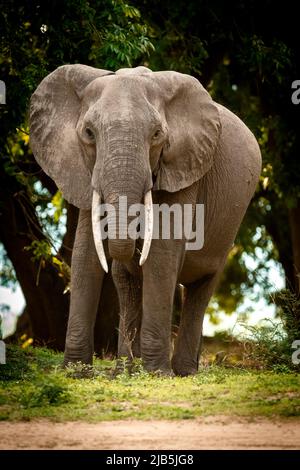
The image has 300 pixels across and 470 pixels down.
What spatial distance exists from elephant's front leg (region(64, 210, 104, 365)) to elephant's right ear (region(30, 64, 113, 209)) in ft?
1.26

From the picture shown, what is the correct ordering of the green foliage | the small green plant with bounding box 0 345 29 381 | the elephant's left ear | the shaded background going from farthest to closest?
the shaded background, the green foliage, the small green plant with bounding box 0 345 29 381, the elephant's left ear

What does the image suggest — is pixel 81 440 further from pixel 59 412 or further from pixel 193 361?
pixel 193 361

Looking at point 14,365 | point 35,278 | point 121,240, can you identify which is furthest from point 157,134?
point 35,278

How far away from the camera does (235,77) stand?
19.8 metres

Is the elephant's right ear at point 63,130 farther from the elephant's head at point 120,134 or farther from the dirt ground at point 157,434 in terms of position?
the dirt ground at point 157,434

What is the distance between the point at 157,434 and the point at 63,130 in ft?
13.2

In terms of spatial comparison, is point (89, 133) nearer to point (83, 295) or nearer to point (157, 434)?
point (83, 295)

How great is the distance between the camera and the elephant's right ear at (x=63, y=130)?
36.0ft

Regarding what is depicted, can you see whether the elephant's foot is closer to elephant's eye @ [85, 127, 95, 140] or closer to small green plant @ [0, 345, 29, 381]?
small green plant @ [0, 345, 29, 381]

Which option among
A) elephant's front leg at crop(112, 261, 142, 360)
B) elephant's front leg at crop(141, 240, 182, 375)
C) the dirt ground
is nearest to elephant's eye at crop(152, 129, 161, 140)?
elephant's front leg at crop(141, 240, 182, 375)

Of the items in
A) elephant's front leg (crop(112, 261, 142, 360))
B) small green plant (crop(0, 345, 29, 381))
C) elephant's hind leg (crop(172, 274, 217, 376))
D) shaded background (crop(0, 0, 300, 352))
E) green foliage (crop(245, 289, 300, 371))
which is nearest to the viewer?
small green plant (crop(0, 345, 29, 381))

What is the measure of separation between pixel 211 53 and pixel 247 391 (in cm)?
924

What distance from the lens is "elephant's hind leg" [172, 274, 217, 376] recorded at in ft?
40.2

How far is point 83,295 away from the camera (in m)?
10.9
